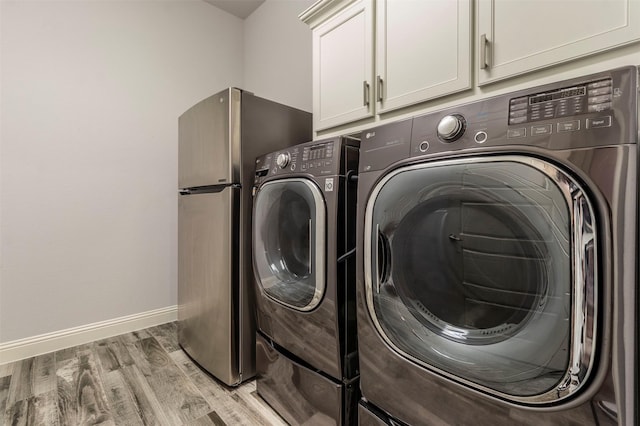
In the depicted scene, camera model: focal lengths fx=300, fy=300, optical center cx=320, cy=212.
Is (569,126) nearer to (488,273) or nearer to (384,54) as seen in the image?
(488,273)

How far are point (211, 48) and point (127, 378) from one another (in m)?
2.58

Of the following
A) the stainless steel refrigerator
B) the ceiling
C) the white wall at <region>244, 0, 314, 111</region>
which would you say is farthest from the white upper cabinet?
the ceiling

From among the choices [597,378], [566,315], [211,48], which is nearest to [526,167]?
[566,315]

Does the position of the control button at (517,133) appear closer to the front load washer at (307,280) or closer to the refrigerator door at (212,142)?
the front load washer at (307,280)

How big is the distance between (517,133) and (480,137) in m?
0.08

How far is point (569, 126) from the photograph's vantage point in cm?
61

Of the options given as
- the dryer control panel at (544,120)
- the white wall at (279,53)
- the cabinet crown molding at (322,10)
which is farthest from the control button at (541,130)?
the white wall at (279,53)

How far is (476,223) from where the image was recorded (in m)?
0.80

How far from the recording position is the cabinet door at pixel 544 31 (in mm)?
765

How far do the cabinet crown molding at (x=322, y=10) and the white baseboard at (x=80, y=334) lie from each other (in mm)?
2325

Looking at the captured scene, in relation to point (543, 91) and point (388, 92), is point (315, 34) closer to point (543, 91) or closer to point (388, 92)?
point (388, 92)

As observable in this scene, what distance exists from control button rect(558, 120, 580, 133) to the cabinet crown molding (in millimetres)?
1198

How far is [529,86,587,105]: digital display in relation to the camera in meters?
0.61

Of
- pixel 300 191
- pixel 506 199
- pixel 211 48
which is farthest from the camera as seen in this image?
pixel 211 48
